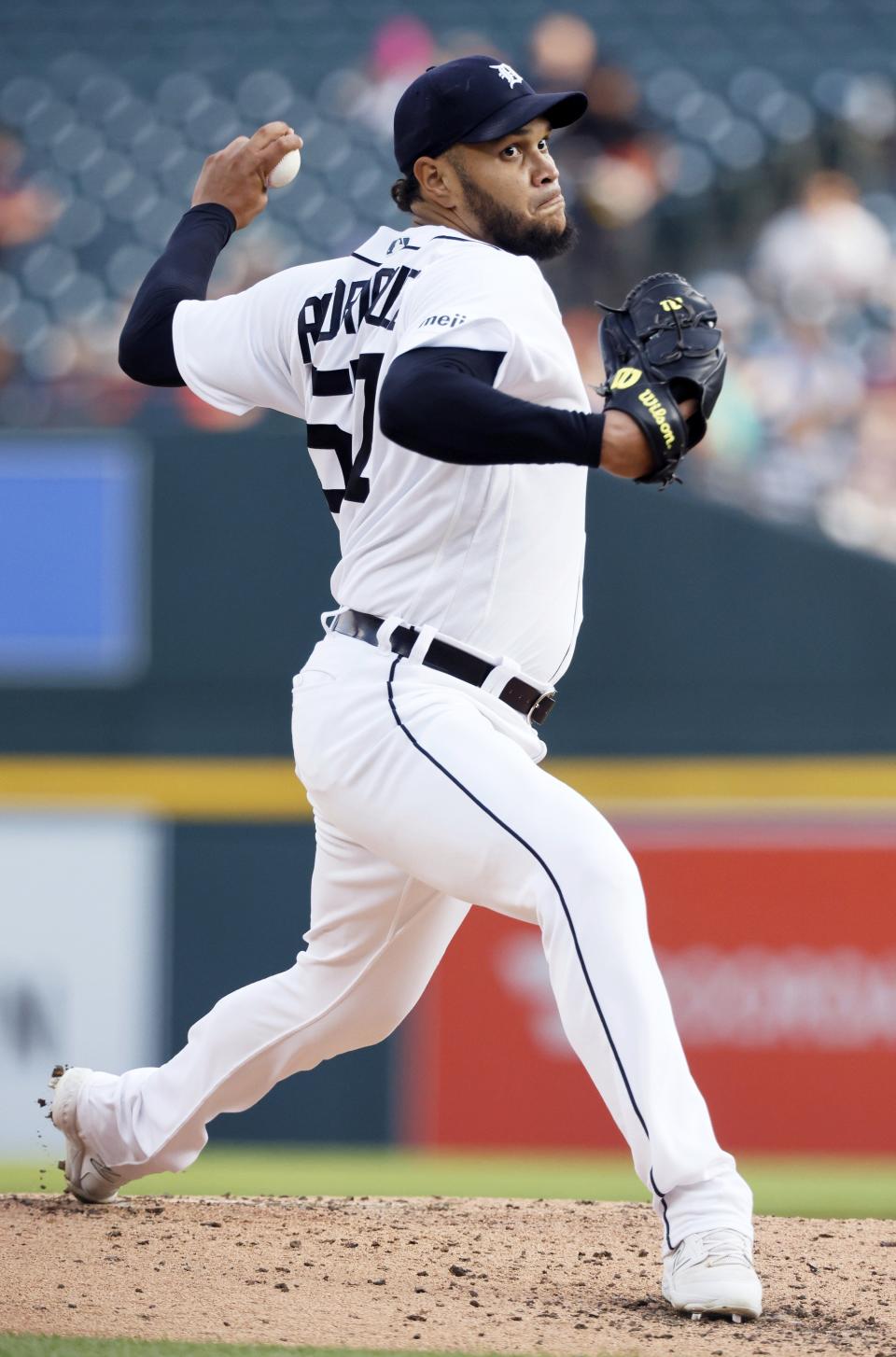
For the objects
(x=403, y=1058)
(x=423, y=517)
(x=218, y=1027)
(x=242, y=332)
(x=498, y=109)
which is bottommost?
(x=403, y=1058)

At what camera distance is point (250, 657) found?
628 cm

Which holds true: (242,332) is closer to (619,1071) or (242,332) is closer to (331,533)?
(619,1071)

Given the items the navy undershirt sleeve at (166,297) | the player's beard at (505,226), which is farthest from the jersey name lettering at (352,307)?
the navy undershirt sleeve at (166,297)

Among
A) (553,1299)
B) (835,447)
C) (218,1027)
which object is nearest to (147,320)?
(218,1027)

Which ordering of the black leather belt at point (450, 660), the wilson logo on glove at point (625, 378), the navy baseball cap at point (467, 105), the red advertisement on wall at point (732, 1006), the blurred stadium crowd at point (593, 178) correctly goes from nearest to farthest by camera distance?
1. the wilson logo on glove at point (625, 378)
2. the black leather belt at point (450, 660)
3. the navy baseball cap at point (467, 105)
4. the red advertisement on wall at point (732, 1006)
5. the blurred stadium crowd at point (593, 178)

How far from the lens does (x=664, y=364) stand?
245 centimetres

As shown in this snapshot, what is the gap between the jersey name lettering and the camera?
2.63 meters

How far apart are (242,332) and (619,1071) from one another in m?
1.26

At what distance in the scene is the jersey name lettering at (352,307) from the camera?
2.63 meters

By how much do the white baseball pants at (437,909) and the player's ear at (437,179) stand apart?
68 centimetres

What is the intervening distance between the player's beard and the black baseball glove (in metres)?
0.19

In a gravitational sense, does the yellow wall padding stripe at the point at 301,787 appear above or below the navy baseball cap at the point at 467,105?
below

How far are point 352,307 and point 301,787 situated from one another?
11.5ft

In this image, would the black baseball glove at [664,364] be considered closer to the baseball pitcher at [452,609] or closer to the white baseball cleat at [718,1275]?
the baseball pitcher at [452,609]
